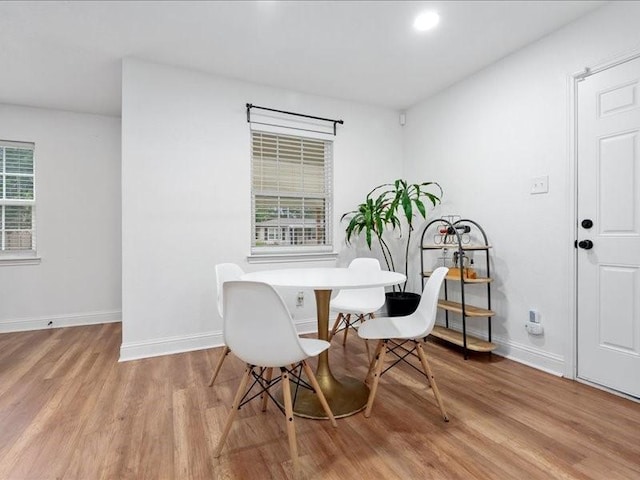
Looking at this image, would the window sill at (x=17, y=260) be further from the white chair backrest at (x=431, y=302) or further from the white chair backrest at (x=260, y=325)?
the white chair backrest at (x=431, y=302)

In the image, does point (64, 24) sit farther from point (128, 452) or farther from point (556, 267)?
point (556, 267)

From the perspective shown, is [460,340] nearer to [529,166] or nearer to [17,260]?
[529,166]

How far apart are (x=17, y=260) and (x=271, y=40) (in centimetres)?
369

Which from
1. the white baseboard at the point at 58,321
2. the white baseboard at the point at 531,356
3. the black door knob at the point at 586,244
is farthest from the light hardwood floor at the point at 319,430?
→ the white baseboard at the point at 58,321

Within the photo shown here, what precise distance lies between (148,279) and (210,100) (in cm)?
175

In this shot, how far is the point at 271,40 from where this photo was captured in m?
2.64

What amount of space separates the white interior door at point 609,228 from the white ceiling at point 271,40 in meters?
0.67

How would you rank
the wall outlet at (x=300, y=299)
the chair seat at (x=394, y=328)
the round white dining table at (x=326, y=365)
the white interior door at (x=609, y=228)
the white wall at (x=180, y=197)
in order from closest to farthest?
1. the round white dining table at (x=326, y=365)
2. the chair seat at (x=394, y=328)
3. the white interior door at (x=609, y=228)
4. the white wall at (x=180, y=197)
5. the wall outlet at (x=300, y=299)

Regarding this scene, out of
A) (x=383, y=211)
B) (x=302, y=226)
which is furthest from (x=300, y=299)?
(x=383, y=211)

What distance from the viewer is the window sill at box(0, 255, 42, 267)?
3.72 meters

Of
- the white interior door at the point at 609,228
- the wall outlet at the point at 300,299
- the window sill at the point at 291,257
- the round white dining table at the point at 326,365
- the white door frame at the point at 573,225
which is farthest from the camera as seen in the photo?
the wall outlet at the point at 300,299

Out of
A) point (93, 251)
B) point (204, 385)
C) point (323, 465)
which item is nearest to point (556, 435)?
point (323, 465)

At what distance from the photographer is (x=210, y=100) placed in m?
3.17

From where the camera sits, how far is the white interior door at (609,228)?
2092mm
